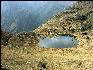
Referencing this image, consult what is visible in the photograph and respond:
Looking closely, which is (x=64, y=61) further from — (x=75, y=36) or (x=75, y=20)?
(x=75, y=20)

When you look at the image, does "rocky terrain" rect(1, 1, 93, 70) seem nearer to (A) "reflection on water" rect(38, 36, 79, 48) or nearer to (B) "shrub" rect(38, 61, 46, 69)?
(B) "shrub" rect(38, 61, 46, 69)

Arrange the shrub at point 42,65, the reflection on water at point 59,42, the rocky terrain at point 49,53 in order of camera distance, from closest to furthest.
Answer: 1. the shrub at point 42,65
2. the rocky terrain at point 49,53
3. the reflection on water at point 59,42

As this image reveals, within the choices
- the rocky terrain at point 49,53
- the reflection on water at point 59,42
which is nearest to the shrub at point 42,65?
the rocky terrain at point 49,53

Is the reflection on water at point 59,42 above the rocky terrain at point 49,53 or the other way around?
the other way around

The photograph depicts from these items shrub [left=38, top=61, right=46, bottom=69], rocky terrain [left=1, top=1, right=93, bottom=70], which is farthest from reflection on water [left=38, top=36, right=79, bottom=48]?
shrub [left=38, top=61, right=46, bottom=69]

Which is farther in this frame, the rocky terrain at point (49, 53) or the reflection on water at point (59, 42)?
the reflection on water at point (59, 42)

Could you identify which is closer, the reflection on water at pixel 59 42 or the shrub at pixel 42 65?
the shrub at pixel 42 65

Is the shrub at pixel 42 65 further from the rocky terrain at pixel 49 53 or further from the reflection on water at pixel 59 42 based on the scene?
the reflection on water at pixel 59 42

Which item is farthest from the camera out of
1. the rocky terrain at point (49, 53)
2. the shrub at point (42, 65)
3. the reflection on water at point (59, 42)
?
the reflection on water at point (59, 42)

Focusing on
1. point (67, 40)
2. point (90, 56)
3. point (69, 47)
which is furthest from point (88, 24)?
point (90, 56)

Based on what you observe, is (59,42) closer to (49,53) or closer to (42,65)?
(49,53)
